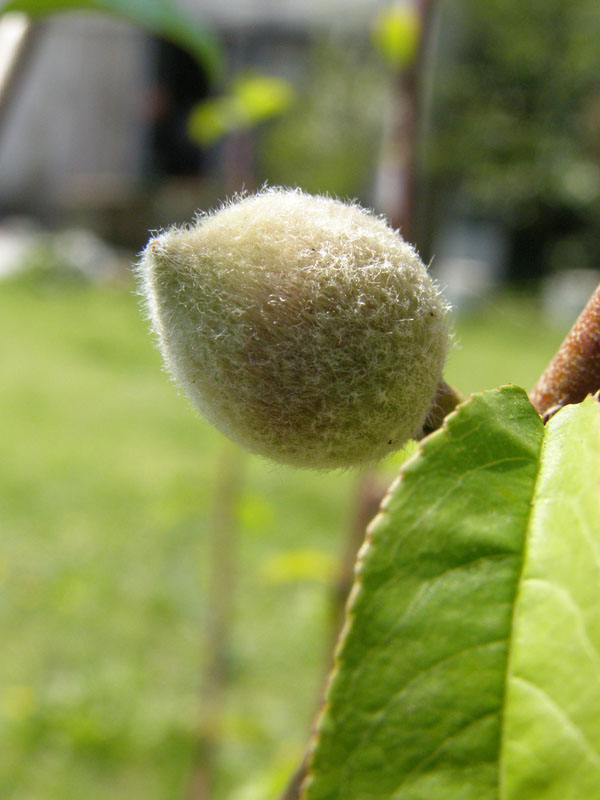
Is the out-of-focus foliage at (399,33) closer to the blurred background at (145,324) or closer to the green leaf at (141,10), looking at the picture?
the blurred background at (145,324)

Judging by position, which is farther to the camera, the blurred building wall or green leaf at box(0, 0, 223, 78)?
the blurred building wall

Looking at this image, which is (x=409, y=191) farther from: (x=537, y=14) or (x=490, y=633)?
(x=537, y=14)

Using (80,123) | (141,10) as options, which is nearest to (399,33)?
(141,10)

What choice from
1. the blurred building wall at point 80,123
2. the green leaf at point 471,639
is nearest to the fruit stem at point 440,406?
the green leaf at point 471,639

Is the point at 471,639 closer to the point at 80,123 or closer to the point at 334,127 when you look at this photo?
the point at 334,127

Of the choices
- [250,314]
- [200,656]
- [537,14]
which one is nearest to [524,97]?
[537,14]

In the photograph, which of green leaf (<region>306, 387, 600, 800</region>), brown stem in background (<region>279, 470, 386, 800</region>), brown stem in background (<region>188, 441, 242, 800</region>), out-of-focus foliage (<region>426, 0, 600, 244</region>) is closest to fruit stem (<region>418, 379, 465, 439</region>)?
green leaf (<region>306, 387, 600, 800</region>)

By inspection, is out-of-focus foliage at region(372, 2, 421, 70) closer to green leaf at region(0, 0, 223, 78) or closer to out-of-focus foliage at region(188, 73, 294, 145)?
out-of-focus foliage at region(188, 73, 294, 145)
